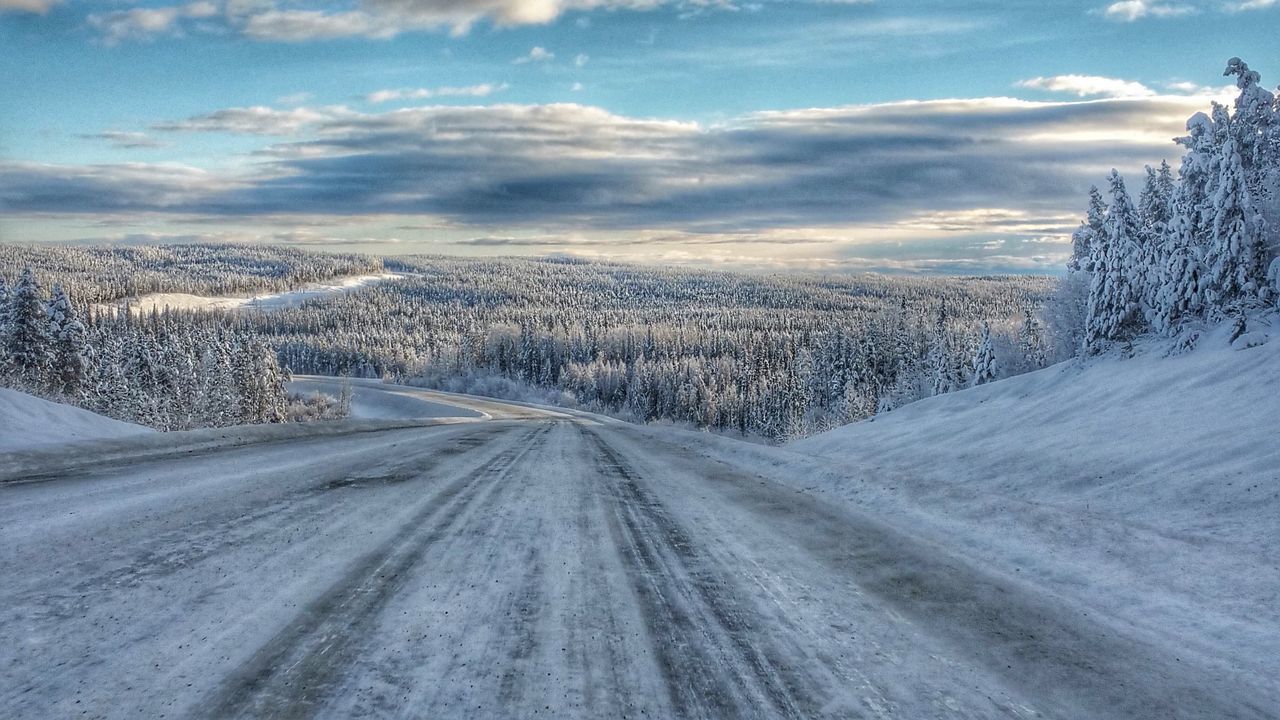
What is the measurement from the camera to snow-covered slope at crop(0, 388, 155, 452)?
44.2 feet

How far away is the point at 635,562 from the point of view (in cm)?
635

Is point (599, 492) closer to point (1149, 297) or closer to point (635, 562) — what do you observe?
point (635, 562)

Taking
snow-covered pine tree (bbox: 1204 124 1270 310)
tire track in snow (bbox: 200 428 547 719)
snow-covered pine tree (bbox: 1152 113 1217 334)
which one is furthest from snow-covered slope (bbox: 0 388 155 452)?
snow-covered pine tree (bbox: 1204 124 1270 310)

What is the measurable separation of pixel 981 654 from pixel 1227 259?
19834 mm

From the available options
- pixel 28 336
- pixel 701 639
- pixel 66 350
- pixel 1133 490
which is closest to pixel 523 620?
pixel 701 639

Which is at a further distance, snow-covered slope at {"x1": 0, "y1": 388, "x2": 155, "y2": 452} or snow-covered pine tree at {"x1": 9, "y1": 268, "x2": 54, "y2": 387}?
snow-covered pine tree at {"x1": 9, "y1": 268, "x2": 54, "y2": 387}

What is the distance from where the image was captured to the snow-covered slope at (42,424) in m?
13.5

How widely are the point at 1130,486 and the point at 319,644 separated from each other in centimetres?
1011

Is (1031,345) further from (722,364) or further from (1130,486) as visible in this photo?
(722,364)

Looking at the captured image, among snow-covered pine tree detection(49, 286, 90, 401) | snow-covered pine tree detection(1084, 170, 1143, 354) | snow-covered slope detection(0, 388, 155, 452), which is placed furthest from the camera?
snow-covered pine tree detection(49, 286, 90, 401)

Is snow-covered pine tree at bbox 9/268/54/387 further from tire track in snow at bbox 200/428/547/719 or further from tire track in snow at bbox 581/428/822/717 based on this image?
tire track in snow at bbox 581/428/822/717

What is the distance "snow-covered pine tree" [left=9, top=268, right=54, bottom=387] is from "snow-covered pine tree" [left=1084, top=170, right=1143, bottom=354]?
54798mm

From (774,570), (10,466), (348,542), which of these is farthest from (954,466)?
(10,466)

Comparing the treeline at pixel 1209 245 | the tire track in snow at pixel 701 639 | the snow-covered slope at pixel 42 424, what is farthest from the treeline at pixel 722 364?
the tire track in snow at pixel 701 639
